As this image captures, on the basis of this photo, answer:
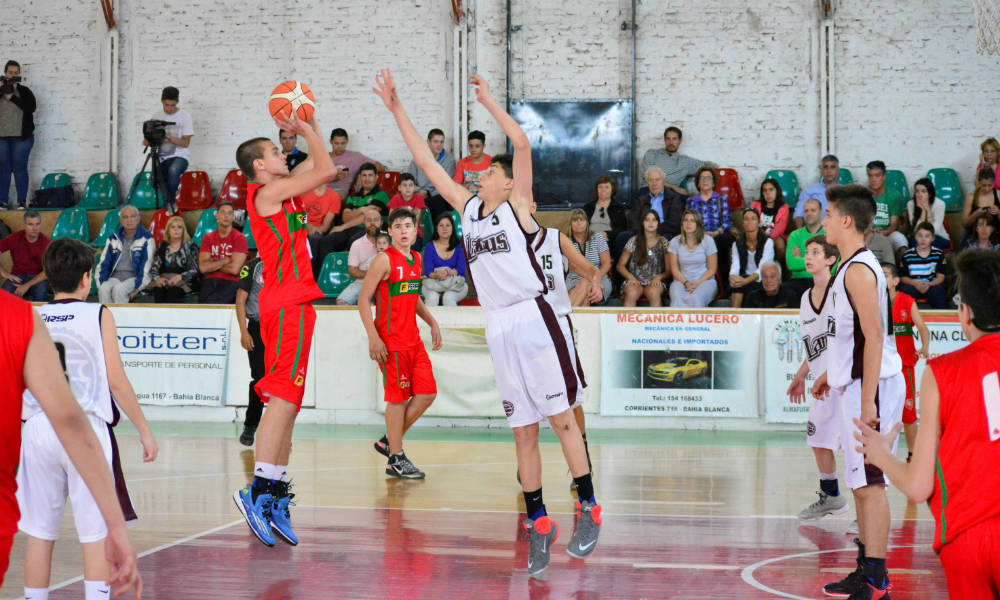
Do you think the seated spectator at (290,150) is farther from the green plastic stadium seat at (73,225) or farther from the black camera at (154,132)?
the green plastic stadium seat at (73,225)

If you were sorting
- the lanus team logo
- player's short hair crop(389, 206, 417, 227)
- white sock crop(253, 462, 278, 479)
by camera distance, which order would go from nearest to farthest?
the lanus team logo
white sock crop(253, 462, 278, 479)
player's short hair crop(389, 206, 417, 227)

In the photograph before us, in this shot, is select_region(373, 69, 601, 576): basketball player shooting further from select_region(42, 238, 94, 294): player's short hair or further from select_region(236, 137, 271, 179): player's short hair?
select_region(42, 238, 94, 294): player's short hair

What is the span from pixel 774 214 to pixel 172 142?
906 cm

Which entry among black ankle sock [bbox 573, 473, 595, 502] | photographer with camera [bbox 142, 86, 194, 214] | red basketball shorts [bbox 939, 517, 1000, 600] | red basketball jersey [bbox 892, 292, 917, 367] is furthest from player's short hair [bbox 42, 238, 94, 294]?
photographer with camera [bbox 142, 86, 194, 214]

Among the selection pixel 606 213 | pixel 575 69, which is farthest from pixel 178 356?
pixel 575 69

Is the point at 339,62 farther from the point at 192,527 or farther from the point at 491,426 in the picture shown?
the point at 192,527

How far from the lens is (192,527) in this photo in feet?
20.0

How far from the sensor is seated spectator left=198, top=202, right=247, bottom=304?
40.2 ft

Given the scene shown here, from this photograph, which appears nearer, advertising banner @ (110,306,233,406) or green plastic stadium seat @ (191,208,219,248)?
advertising banner @ (110,306,233,406)

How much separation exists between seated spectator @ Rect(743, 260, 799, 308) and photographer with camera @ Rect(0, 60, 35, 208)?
1140 cm

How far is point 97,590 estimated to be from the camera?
3.63 m

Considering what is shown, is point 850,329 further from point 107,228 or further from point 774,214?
point 107,228

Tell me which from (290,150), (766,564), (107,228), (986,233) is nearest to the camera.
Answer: (766,564)

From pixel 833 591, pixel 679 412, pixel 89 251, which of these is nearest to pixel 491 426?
pixel 679 412
